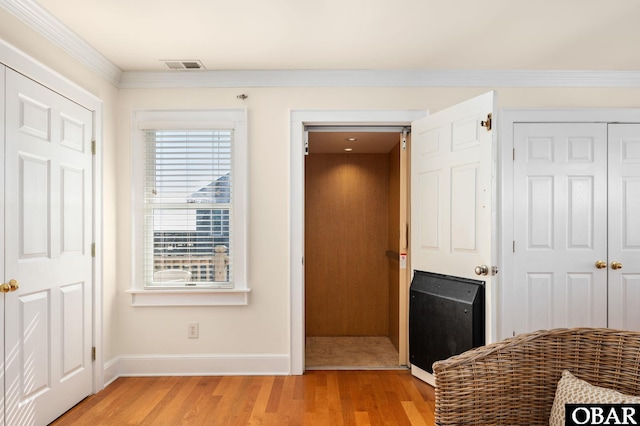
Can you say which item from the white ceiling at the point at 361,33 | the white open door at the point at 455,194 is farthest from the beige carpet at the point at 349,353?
the white ceiling at the point at 361,33

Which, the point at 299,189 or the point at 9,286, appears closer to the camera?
the point at 9,286

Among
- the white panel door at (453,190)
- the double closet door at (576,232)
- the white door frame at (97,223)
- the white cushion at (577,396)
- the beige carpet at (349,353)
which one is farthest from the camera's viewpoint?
the beige carpet at (349,353)

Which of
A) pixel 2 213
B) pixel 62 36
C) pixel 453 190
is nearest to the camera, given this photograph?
pixel 2 213

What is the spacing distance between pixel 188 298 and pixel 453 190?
221cm

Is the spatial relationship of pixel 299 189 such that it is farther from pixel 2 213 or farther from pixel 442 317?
pixel 2 213

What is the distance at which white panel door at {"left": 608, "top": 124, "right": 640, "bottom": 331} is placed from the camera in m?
3.42

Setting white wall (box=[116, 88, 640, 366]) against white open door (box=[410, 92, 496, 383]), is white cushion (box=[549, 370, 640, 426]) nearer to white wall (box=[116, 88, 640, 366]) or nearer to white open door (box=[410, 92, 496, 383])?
white open door (box=[410, 92, 496, 383])

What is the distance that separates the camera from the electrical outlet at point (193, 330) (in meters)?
3.54

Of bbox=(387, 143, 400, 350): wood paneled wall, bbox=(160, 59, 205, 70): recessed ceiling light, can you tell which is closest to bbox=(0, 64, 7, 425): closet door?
bbox=(160, 59, 205, 70): recessed ceiling light

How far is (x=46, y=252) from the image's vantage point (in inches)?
104

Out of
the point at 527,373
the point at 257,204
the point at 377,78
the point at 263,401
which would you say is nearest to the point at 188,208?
the point at 257,204

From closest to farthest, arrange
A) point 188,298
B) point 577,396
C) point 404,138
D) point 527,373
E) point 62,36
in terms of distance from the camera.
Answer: point 577,396, point 527,373, point 62,36, point 188,298, point 404,138

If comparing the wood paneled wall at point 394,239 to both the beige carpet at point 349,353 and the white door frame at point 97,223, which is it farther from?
the white door frame at point 97,223

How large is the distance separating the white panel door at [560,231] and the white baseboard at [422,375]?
0.81 m
